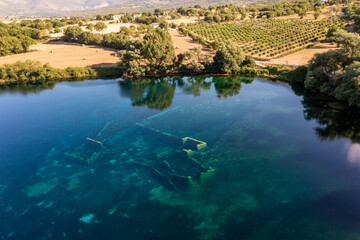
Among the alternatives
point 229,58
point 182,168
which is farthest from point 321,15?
point 182,168

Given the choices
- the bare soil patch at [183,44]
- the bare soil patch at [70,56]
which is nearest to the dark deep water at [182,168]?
the bare soil patch at [70,56]

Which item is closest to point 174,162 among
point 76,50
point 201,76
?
point 201,76

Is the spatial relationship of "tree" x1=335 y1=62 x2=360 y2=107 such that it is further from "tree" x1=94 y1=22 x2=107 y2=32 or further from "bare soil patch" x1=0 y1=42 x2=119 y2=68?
"tree" x1=94 y1=22 x2=107 y2=32

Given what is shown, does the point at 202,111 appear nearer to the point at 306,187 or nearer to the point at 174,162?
the point at 174,162

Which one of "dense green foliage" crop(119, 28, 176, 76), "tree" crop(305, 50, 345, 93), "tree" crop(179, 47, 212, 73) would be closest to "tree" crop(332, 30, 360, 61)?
"tree" crop(305, 50, 345, 93)

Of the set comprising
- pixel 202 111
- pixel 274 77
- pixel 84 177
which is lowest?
pixel 84 177
